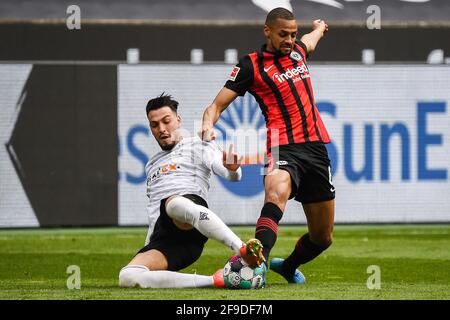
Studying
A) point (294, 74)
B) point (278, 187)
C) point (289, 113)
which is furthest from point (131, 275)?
point (294, 74)

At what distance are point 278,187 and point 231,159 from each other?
0.42m

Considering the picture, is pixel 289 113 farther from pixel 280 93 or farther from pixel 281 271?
pixel 281 271

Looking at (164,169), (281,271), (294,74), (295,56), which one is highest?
(295,56)

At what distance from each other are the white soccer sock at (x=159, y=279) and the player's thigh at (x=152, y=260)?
79mm

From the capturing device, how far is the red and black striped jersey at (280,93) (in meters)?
7.23

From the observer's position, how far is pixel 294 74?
7.38 meters

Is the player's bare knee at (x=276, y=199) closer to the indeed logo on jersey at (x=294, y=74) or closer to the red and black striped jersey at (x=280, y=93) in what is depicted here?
the red and black striped jersey at (x=280, y=93)

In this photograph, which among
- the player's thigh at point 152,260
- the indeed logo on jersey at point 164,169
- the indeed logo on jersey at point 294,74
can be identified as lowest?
the player's thigh at point 152,260

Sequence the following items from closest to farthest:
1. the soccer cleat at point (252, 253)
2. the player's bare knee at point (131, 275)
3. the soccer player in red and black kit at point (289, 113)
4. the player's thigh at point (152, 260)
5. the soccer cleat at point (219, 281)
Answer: the soccer cleat at point (252, 253) < the soccer cleat at point (219, 281) < the player's bare knee at point (131, 275) < the player's thigh at point (152, 260) < the soccer player in red and black kit at point (289, 113)

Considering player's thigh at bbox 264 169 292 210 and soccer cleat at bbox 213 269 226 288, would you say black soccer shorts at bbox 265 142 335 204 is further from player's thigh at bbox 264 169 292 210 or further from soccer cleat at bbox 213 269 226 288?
soccer cleat at bbox 213 269 226 288

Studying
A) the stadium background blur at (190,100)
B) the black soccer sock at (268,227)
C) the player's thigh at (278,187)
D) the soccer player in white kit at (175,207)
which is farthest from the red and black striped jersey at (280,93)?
the stadium background blur at (190,100)

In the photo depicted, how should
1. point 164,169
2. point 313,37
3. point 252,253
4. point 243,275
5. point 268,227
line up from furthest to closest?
point 313,37 < point 164,169 < point 268,227 < point 243,275 < point 252,253

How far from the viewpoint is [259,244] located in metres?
6.26
